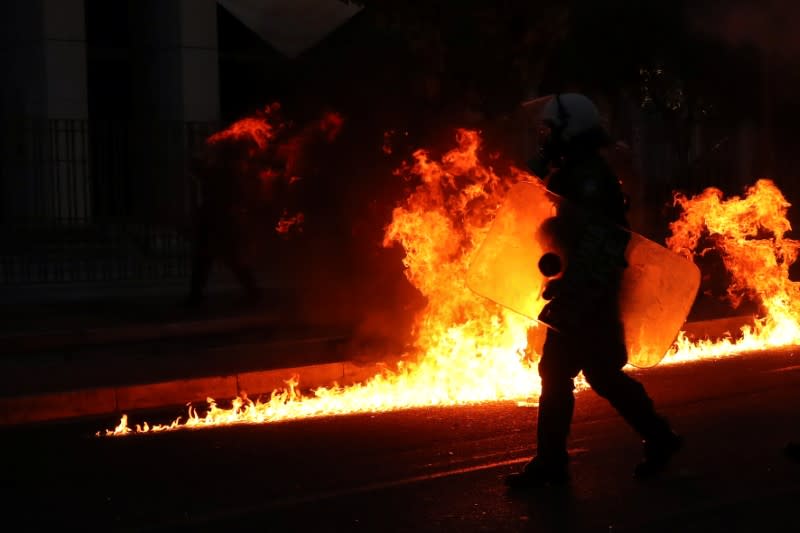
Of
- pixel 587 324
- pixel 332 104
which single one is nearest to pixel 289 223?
pixel 332 104

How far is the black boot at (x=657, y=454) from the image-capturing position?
20.4 ft

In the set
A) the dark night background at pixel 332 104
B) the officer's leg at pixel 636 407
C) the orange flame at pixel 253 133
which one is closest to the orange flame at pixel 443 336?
the dark night background at pixel 332 104

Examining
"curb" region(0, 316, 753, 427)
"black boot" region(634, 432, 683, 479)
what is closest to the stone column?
"curb" region(0, 316, 753, 427)

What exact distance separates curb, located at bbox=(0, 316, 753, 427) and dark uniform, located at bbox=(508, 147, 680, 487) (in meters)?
4.17

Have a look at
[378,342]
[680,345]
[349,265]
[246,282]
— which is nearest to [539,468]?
[378,342]

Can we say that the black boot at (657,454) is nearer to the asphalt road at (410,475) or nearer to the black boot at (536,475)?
the asphalt road at (410,475)

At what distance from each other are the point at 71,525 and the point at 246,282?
364 inches

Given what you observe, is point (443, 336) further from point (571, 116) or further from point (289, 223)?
point (289, 223)

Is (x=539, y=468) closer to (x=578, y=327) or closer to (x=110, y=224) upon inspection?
(x=578, y=327)

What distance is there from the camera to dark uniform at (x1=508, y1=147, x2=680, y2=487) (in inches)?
234

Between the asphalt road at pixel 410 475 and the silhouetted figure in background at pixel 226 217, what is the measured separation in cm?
591

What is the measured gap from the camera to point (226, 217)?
48.1 feet

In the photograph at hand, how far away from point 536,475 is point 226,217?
29.7ft

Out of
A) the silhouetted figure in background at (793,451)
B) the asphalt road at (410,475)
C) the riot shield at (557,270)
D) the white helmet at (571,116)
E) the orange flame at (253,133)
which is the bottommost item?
the asphalt road at (410,475)
